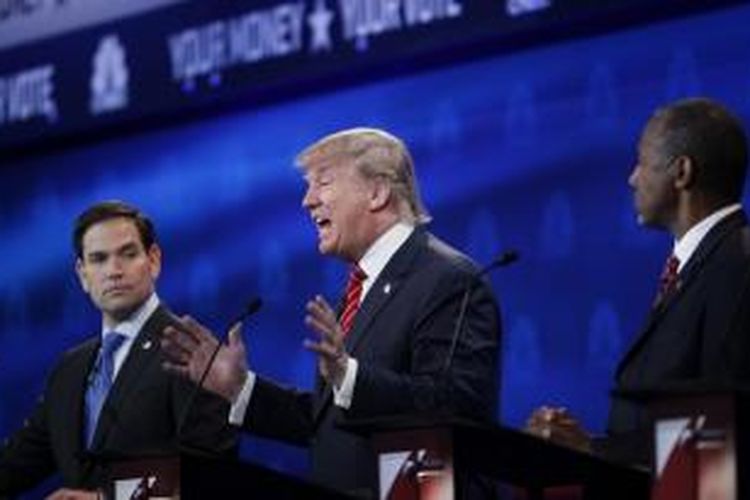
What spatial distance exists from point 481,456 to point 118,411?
5.93ft

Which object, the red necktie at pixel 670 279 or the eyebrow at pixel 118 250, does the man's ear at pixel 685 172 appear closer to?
the red necktie at pixel 670 279

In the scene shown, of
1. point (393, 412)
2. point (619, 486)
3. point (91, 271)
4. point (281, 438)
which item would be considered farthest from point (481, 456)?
point (91, 271)

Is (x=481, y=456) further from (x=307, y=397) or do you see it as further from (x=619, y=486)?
(x=307, y=397)

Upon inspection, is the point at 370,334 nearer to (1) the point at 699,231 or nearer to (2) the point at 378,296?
(2) the point at 378,296

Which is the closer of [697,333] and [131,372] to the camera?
[697,333]

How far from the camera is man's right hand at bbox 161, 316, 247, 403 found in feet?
16.1

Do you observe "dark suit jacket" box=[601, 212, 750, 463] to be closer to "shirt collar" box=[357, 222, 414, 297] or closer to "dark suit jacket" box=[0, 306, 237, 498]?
"shirt collar" box=[357, 222, 414, 297]

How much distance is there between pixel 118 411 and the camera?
5.61 m

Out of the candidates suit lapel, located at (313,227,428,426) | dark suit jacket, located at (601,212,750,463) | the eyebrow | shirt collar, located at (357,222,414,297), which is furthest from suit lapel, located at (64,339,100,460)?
dark suit jacket, located at (601,212,750,463)

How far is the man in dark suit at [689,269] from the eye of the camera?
4312 mm

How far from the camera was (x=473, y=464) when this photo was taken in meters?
4.01

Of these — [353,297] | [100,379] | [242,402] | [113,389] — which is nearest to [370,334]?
[353,297]

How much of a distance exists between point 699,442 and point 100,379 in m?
2.59

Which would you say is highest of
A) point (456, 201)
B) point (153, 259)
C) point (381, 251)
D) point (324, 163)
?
point (456, 201)
